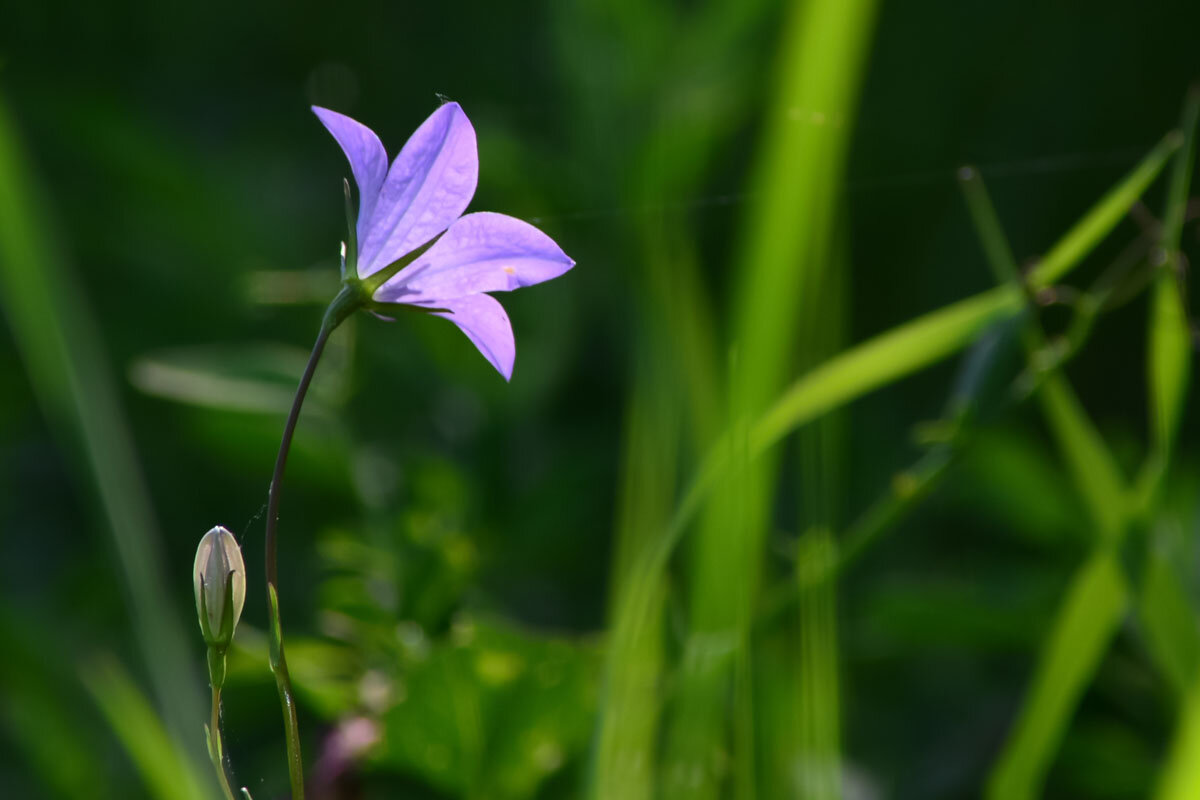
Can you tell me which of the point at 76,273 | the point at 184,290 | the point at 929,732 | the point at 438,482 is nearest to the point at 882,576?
the point at 929,732

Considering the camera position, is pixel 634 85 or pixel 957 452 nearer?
pixel 957 452

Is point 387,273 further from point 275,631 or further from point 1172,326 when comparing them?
point 1172,326

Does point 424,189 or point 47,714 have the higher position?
point 424,189

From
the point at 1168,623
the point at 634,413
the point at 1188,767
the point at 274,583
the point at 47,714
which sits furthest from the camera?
the point at 47,714

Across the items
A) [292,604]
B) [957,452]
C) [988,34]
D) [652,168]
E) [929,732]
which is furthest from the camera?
[988,34]

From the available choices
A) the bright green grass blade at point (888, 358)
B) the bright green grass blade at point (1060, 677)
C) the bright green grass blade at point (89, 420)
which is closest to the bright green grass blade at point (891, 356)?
the bright green grass blade at point (888, 358)

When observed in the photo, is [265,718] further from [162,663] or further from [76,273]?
[76,273]

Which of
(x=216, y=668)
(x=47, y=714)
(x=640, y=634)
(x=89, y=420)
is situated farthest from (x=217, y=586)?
(x=47, y=714)
